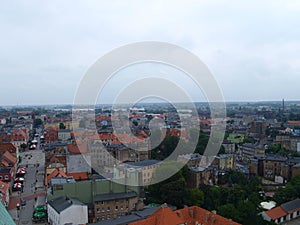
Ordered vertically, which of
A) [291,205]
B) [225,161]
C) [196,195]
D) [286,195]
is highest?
[225,161]

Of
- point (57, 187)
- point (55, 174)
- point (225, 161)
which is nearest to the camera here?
point (57, 187)

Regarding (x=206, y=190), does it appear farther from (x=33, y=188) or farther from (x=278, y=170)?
(x=33, y=188)

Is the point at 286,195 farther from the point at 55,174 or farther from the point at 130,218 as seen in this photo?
the point at 55,174

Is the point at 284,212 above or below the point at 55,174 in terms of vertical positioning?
below

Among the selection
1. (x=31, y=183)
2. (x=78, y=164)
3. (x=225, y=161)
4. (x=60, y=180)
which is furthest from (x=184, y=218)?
(x=225, y=161)

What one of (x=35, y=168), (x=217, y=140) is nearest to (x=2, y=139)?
(x=35, y=168)

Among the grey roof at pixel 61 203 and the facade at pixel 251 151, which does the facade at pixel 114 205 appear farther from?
the facade at pixel 251 151
